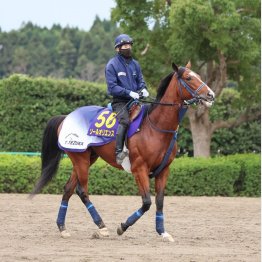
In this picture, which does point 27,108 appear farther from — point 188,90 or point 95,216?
point 188,90

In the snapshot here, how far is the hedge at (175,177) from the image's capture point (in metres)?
16.6

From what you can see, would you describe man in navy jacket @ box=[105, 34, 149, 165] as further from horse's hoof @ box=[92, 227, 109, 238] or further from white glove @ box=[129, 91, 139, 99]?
horse's hoof @ box=[92, 227, 109, 238]

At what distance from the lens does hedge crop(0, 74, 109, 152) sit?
67.0ft

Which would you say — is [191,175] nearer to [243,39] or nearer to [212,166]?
[212,166]

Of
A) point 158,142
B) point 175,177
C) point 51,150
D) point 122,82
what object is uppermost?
Answer: point 122,82

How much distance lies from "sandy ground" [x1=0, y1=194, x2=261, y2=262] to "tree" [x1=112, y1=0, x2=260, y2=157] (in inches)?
154

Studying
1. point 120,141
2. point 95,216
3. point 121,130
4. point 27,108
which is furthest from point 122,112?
point 27,108

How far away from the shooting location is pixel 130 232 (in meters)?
10.5

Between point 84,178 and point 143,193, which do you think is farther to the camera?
point 84,178

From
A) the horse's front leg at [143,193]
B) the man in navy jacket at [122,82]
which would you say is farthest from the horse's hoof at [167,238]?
the man in navy jacket at [122,82]

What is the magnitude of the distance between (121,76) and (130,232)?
6.77 ft

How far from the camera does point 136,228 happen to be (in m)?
11.0

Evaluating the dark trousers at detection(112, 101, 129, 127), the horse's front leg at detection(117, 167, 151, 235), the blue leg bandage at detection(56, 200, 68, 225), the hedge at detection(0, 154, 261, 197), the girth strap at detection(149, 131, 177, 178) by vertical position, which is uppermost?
the dark trousers at detection(112, 101, 129, 127)

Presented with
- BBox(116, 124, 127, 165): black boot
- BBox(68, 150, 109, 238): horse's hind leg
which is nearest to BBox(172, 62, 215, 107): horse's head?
BBox(116, 124, 127, 165): black boot
